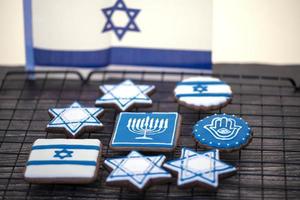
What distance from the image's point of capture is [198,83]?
7.45ft

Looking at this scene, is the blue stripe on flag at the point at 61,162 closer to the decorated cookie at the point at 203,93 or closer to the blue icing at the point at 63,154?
the blue icing at the point at 63,154

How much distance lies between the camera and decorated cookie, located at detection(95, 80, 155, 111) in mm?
2191

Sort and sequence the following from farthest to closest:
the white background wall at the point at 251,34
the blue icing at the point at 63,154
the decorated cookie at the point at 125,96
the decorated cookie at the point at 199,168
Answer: the white background wall at the point at 251,34 → the decorated cookie at the point at 125,96 → the blue icing at the point at 63,154 → the decorated cookie at the point at 199,168

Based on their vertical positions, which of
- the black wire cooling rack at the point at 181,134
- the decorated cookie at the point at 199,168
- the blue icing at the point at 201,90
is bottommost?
the black wire cooling rack at the point at 181,134

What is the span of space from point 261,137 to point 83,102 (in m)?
0.66

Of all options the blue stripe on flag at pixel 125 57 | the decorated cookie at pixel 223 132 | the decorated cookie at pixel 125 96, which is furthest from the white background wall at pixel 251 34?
the decorated cookie at pixel 223 132

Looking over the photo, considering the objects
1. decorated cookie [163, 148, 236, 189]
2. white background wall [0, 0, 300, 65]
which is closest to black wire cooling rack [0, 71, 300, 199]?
decorated cookie [163, 148, 236, 189]

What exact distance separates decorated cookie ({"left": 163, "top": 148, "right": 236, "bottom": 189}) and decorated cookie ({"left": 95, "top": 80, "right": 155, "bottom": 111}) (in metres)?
0.33

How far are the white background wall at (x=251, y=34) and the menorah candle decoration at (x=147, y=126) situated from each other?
732 millimetres

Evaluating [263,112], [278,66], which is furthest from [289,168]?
[278,66]

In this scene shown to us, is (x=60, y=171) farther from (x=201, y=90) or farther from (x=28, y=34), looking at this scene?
(x=28, y=34)

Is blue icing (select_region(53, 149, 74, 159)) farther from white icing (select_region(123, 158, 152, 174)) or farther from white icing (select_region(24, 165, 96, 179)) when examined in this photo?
white icing (select_region(123, 158, 152, 174))

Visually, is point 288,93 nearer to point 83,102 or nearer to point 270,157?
point 270,157

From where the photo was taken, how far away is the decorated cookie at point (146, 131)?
1978mm
